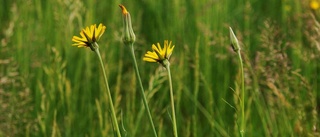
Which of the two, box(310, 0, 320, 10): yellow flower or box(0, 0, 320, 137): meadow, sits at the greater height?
box(310, 0, 320, 10): yellow flower

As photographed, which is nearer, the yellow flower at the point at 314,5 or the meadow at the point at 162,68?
the meadow at the point at 162,68

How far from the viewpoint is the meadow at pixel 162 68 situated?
1.80m

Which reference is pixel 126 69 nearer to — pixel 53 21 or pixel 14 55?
pixel 53 21

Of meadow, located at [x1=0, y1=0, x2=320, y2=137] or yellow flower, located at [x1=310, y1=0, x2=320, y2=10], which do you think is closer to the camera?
meadow, located at [x1=0, y1=0, x2=320, y2=137]

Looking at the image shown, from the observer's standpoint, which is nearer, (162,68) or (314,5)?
(162,68)

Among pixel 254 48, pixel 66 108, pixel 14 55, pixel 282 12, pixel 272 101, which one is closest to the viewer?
pixel 272 101

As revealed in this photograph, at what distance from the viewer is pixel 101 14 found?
8.81 ft

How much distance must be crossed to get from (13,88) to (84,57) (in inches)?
16.7

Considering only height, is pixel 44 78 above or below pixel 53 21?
below

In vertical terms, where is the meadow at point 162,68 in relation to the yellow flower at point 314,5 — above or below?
below

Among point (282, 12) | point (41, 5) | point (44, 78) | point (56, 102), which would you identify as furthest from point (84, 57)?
point (282, 12)

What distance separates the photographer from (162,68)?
1.86 m

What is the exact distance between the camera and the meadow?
1.80 metres

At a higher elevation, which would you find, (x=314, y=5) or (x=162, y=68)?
(x=314, y=5)
